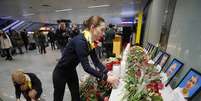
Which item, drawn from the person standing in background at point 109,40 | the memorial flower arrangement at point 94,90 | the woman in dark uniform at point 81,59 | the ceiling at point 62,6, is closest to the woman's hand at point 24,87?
the woman in dark uniform at point 81,59

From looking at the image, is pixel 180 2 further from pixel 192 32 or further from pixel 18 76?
pixel 18 76

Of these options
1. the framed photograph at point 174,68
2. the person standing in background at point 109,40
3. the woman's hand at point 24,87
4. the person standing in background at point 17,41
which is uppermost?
the framed photograph at point 174,68

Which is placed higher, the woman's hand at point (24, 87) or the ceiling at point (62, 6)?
the ceiling at point (62, 6)

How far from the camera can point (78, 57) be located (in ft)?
6.94

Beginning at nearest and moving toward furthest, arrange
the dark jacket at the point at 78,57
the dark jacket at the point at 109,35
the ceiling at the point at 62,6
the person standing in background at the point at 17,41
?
the dark jacket at the point at 78,57 → the dark jacket at the point at 109,35 → the ceiling at the point at 62,6 → the person standing in background at the point at 17,41

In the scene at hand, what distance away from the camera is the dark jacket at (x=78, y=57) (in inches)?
76.2

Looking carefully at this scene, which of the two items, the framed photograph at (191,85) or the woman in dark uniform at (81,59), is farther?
the woman in dark uniform at (81,59)

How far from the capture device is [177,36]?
8.77ft

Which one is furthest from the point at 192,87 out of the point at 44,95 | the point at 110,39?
the point at 110,39

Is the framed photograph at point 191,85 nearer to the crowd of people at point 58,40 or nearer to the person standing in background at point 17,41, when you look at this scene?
the crowd of people at point 58,40

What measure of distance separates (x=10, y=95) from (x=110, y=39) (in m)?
4.94

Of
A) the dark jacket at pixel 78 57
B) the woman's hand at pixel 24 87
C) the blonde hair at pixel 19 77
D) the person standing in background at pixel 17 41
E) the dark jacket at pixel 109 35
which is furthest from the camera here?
the person standing in background at pixel 17 41

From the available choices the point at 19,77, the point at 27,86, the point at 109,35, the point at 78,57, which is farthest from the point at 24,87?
the point at 109,35

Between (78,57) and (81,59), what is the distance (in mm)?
163
